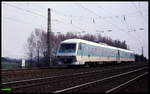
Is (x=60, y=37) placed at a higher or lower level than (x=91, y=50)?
higher

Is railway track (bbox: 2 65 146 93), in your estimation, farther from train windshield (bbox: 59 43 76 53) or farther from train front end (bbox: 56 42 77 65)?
train windshield (bbox: 59 43 76 53)

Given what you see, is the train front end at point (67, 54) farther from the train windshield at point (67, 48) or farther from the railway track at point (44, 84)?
the railway track at point (44, 84)

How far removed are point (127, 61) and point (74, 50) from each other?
3177 cm

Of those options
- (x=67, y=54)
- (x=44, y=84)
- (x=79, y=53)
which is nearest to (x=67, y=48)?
(x=67, y=54)

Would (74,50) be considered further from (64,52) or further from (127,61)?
(127,61)

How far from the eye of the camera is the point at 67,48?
2619cm

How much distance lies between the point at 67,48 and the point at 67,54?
3.08 ft

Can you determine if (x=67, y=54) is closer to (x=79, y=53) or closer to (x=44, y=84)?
(x=79, y=53)

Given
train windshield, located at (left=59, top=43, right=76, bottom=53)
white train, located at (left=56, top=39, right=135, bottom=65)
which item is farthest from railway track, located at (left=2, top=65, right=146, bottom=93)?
train windshield, located at (left=59, top=43, right=76, bottom=53)

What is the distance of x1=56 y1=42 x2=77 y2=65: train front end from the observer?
2512 cm

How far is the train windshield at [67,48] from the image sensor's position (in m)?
25.7

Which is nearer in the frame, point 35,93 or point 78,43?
point 35,93

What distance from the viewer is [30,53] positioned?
5241 centimetres

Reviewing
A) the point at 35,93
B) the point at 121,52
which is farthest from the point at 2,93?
the point at 121,52
